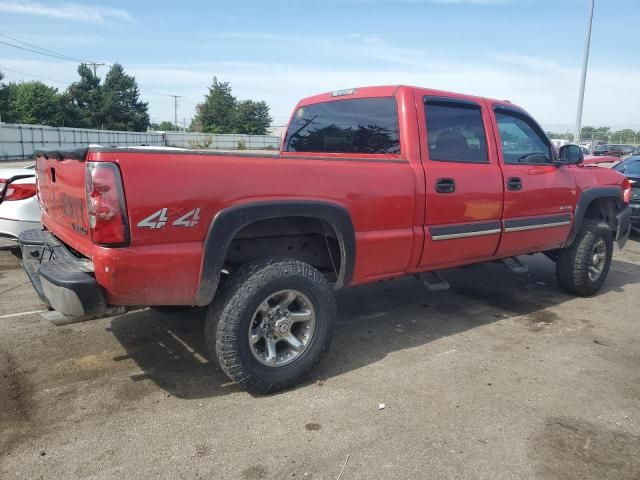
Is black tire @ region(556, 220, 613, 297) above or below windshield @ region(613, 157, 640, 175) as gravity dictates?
below

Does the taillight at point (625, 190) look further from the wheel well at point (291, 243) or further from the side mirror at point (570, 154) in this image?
the wheel well at point (291, 243)

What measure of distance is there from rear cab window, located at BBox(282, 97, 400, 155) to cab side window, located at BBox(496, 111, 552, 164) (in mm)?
1189

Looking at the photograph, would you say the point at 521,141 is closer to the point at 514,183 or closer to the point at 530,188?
the point at 530,188

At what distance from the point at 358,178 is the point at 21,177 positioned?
3929 millimetres

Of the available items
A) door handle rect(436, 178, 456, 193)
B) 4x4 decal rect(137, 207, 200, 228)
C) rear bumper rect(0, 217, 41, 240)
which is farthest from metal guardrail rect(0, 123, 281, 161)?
4x4 decal rect(137, 207, 200, 228)

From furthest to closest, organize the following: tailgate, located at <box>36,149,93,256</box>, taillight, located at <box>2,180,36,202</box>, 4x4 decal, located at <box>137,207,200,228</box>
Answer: taillight, located at <box>2,180,36,202</box>
tailgate, located at <box>36,149,93,256</box>
4x4 decal, located at <box>137,207,200,228</box>

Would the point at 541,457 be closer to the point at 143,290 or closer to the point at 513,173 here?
the point at 143,290

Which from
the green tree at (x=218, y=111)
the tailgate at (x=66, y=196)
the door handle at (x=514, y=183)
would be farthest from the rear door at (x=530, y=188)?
the green tree at (x=218, y=111)

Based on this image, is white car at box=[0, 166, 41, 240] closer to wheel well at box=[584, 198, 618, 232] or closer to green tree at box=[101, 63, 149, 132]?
wheel well at box=[584, 198, 618, 232]

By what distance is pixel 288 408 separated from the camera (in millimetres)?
3117

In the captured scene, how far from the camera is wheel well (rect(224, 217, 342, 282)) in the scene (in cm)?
334

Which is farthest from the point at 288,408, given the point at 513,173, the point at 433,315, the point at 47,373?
the point at 513,173

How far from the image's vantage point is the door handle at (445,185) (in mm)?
3916

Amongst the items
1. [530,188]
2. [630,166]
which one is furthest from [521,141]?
[630,166]
